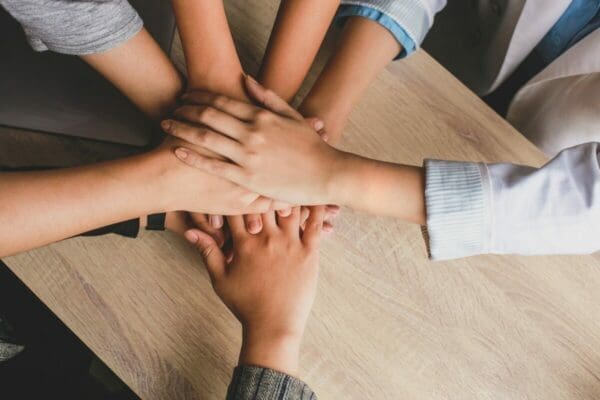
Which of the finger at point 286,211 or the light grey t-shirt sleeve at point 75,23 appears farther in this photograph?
the finger at point 286,211

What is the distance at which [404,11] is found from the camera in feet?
2.35

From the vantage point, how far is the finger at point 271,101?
0.69 m

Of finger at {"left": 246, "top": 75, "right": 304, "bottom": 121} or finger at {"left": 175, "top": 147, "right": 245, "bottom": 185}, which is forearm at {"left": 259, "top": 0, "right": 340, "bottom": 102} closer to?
finger at {"left": 246, "top": 75, "right": 304, "bottom": 121}

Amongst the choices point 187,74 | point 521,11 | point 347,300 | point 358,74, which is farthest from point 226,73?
point 521,11

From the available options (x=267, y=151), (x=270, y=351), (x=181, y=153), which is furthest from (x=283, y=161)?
(x=270, y=351)

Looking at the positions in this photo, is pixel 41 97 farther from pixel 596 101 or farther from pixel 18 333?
pixel 596 101

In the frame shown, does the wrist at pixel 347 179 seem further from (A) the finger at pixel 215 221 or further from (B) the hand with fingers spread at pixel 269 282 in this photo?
(A) the finger at pixel 215 221

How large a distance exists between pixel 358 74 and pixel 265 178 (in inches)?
7.4

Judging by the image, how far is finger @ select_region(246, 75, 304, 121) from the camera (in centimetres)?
69

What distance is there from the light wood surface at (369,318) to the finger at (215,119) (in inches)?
6.2

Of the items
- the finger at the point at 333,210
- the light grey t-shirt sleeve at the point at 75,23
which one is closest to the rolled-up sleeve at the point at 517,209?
the finger at the point at 333,210

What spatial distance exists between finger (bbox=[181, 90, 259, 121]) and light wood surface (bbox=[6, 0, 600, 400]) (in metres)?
0.18

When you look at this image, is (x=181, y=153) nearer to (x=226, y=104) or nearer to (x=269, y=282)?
(x=226, y=104)

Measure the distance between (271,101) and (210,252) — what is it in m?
0.21
